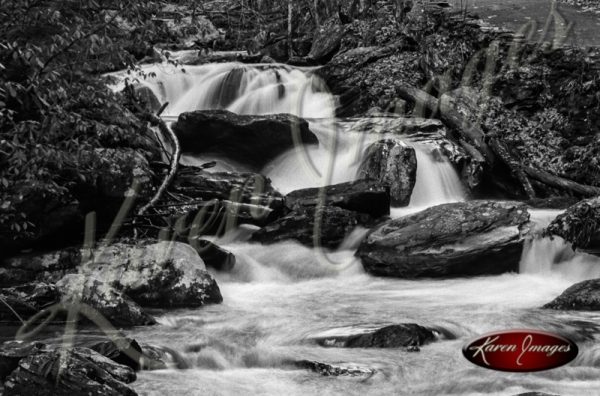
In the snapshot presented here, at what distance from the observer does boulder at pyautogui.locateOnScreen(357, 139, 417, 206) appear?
12.8 metres

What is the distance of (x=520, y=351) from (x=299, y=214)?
18.7 feet

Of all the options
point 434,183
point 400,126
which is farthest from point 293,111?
point 434,183

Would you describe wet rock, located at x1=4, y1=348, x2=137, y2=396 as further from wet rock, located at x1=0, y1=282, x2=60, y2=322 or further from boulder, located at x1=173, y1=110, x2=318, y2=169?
boulder, located at x1=173, y1=110, x2=318, y2=169

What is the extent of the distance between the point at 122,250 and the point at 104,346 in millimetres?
2981

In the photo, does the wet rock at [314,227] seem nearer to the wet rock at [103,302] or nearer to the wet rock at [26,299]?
the wet rock at [103,302]

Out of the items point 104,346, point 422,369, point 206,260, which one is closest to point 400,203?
point 206,260

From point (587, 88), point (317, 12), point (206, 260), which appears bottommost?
point (206, 260)

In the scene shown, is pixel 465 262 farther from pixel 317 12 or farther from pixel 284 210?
pixel 317 12

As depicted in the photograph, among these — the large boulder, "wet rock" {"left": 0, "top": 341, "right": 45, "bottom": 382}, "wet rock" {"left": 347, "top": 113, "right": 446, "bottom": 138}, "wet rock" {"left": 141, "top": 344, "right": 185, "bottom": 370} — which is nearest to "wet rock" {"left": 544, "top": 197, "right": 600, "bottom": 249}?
the large boulder

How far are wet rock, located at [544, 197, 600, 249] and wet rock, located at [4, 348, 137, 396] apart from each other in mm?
6893

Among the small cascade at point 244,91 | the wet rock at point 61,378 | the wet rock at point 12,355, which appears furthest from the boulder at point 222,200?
the wet rock at point 61,378

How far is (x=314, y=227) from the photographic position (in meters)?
11.1

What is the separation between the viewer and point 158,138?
12172mm

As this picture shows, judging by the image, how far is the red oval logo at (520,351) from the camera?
19.7 ft
